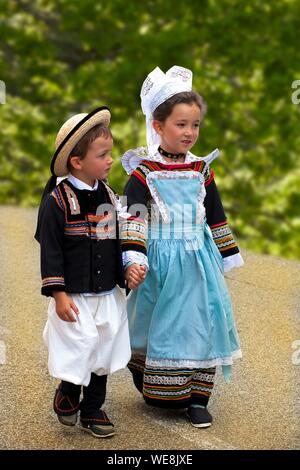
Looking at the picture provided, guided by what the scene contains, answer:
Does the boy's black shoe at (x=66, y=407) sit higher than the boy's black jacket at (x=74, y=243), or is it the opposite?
the boy's black jacket at (x=74, y=243)

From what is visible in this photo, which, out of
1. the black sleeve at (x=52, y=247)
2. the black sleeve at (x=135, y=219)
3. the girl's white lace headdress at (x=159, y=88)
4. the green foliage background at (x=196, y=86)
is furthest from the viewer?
the green foliage background at (x=196, y=86)

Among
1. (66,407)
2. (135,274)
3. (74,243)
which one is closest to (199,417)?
(66,407)

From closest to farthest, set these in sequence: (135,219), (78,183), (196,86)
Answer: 1. (78,183)
2. (135,219)
3. (196,86)

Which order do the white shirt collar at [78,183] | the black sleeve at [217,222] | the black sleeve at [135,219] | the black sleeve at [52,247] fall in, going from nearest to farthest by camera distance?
the black sleeve at [52,247] → the white shirt collar at [78,183] → the black sleeve at [135,219] → the black sleeve at [217,222]

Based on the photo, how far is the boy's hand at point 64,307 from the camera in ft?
10.6

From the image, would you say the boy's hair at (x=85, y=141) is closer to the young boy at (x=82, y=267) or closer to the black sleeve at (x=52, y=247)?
the young boy at (x=82, y=267)

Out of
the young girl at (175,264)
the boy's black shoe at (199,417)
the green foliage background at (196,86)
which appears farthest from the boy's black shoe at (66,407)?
the green foliage background at (196,86)

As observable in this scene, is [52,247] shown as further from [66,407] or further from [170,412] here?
[170,412]

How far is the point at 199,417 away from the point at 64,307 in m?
0.71

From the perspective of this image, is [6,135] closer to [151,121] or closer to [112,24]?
[112,24]

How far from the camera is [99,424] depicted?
3393 mm

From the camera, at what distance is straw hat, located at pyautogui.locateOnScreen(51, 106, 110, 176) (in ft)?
10.8

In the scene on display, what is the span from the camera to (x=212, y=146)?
995 cm

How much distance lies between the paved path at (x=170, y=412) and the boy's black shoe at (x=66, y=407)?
0.05 m
